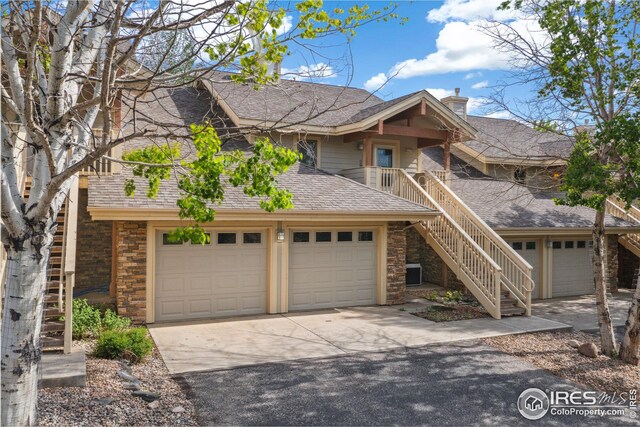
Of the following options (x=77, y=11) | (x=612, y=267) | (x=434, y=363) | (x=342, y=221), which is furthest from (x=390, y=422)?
(x=612, y=267)

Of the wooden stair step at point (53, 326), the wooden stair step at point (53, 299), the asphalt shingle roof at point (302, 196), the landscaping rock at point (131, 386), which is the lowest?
the landscaping rock at point (131, 386)

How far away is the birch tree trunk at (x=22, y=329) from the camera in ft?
13.6

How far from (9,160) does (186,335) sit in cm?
552

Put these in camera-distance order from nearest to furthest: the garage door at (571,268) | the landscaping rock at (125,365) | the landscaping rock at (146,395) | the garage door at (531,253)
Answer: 1. the landscaping rock at (146,395)
2. the landscaping rock at (125,365)
3. the garage door at (531,253)
4. the garage door at (571,268)

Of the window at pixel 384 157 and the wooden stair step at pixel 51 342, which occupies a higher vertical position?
→ the window at pixel 384 157

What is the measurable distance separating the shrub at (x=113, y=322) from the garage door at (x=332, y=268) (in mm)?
3860

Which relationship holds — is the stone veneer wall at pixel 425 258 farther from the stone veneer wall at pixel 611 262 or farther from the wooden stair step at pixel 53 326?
the wooden stair step at pixel 53 326

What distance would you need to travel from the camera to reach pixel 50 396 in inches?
221

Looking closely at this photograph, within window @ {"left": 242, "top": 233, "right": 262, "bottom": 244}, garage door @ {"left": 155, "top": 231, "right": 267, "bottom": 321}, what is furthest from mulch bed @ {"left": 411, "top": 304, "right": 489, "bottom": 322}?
window @ {"left": 242, "top": 233, "right": 262, "bottom": 244}

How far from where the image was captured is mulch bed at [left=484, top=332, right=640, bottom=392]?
7202mm

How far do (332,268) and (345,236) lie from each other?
905 mm

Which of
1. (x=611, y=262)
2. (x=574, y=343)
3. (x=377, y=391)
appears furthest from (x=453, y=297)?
(x=377, y=391)

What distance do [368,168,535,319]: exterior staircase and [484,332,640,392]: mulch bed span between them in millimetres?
1707

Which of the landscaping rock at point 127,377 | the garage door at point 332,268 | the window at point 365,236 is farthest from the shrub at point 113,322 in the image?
the window at point 365,236
